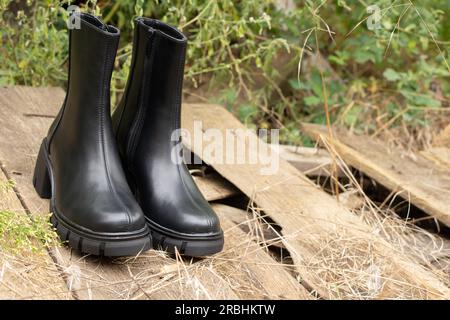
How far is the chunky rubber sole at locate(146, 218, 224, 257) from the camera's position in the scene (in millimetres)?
1371

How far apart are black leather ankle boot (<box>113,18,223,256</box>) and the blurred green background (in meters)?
0.87

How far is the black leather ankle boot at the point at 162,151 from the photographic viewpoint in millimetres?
1382

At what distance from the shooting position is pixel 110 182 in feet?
4.45

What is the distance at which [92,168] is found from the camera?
1367mm

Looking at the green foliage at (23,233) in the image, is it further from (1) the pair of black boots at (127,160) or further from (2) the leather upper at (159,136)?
(2) the leather upper at (159,136)

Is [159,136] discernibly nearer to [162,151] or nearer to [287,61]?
[162,151]

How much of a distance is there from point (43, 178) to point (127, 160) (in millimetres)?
189

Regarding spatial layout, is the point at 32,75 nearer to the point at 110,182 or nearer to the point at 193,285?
the point at 110,182

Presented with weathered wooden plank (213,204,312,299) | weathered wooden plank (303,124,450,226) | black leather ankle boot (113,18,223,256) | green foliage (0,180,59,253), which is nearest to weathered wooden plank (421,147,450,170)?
weathered wooden plank (303,124,450,226)

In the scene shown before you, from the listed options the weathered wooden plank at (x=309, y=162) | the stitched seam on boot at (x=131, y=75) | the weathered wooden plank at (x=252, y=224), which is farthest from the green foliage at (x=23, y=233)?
the weathered wooden plank at (x=309, y=162)

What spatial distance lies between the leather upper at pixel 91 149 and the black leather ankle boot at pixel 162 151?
0.07 meters

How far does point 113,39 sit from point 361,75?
203cm

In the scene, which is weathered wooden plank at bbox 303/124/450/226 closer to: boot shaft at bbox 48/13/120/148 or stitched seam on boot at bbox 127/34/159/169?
stitched seam on boot at bbox 127/34/159/169
